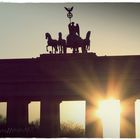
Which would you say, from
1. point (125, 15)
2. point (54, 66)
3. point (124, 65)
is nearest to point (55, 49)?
point (54, 66)

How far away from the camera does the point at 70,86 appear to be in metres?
11.7

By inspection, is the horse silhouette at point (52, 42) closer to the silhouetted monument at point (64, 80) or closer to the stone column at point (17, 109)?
the silhouetted monument at point (64, 80)

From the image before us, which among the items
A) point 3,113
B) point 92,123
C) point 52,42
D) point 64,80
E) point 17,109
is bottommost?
point 92,123

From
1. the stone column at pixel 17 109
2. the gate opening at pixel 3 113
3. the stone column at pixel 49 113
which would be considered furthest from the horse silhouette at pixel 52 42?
the stone column at pixel 17 109

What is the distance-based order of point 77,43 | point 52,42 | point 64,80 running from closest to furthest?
point 52,42 < point 77,43 < point 64,80

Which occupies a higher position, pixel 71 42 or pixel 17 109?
pixel 71 42

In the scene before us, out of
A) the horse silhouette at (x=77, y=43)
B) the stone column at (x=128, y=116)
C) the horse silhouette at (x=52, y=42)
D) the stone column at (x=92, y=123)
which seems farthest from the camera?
the stone column at (x=128, y=116)

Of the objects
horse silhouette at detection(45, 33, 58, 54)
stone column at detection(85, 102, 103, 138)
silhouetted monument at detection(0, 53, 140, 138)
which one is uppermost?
horse silhouette at detection(45, 33, 58, 54)

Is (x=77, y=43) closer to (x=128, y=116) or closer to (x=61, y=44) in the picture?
(x=61, y=44)

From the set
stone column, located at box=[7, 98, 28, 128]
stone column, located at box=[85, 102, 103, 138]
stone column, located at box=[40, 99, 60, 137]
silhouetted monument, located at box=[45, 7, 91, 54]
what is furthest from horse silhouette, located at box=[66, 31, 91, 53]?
stone column, located at box=[7, 98, 28, 128]

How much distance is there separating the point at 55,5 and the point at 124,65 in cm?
323

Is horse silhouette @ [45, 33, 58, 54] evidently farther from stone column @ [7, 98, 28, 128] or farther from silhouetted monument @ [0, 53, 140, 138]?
stone column @ [7, 98, 28, 128]

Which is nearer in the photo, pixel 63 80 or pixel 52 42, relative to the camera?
pixel 52 42

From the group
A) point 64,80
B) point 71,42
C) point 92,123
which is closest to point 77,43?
point 71,42
